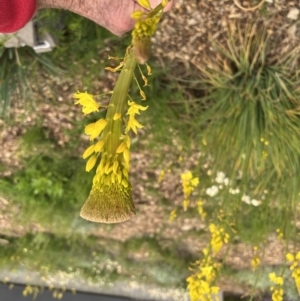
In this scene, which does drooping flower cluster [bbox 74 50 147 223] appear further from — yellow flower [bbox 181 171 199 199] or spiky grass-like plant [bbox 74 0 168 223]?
yellow flower [bbox 181 171 199 199]

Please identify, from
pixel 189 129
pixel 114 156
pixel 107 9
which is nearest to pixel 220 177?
pixel 189 129

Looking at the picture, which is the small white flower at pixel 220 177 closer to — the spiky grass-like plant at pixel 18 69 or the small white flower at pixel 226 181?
the small white flower at pixel 226 181

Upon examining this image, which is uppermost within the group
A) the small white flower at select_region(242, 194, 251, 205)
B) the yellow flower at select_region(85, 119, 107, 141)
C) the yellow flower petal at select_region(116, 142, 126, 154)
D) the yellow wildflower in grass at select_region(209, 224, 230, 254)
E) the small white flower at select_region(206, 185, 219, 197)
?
the yellow flower at select_region(85, 119, 107, 141)

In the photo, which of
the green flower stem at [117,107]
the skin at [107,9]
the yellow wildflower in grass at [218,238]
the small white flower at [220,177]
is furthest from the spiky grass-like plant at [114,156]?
the small white flower at [220,177]

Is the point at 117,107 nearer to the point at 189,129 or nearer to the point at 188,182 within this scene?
the point at 188,182

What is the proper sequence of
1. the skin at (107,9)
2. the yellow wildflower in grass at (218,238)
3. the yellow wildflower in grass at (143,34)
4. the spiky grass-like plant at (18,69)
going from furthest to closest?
the spiky grass-like plant at (18,69)
the yellow wildflower in grass at (218,238)
the skin at (107,9)
the yellow wildflower in grass at (143,34)

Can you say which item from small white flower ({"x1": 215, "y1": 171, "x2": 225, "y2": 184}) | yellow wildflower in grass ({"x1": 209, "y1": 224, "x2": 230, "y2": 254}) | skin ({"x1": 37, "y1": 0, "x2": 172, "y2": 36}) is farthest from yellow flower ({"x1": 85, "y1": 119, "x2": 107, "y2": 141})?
small white flower ({"x1": 215, "y1": 171, "x2": 225, "y2": 184})
